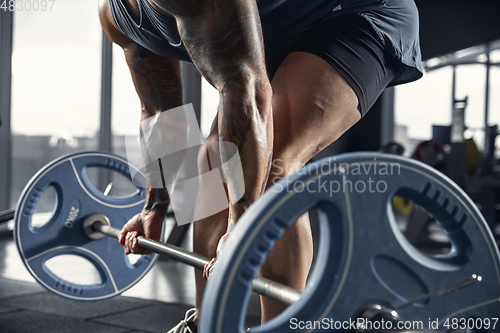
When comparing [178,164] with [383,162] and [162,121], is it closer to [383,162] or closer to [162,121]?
[162,121]

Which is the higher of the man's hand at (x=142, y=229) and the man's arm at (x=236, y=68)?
the man's arm at (x=236, y=68)

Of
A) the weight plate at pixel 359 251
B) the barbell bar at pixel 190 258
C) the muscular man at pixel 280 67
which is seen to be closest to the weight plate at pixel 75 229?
the barbell bar at pixel 190 258

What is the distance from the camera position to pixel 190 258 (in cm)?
99

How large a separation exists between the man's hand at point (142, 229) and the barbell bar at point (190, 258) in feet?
0.18

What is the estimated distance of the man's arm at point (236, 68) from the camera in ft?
2.68

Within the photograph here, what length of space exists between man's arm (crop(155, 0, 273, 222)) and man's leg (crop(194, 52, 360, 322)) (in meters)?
0.13

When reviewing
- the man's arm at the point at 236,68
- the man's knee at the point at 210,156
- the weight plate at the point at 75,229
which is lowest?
the weight plate at the point at 75,229

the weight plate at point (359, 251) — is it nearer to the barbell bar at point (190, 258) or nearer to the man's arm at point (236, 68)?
the barbell bar at point (190, 258)

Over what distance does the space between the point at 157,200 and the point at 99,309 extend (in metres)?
0.73

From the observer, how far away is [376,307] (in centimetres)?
60

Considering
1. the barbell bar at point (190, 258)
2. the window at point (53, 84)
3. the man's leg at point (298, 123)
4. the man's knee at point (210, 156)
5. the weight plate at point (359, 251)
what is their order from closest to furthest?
1. the weight plate at point (359, 251)
2. the barbell bar at point (190, 258)
3. the man's leg at point (298, 123)
4. the man's knee at point (210, 156)
5. the window at point (53, 84)

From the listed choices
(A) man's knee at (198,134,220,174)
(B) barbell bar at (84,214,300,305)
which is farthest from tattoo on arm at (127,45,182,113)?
(B) barbell bar at (84,214,300,305)

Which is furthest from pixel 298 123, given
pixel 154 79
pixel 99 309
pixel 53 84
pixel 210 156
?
pixel 53 84

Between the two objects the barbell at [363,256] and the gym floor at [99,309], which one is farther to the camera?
the gym floor at [99,309]
